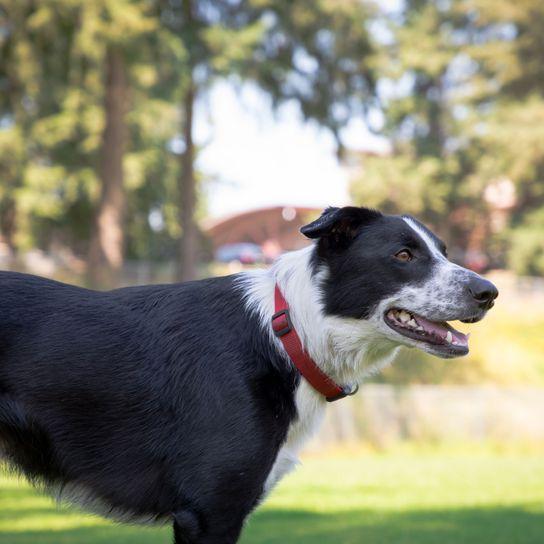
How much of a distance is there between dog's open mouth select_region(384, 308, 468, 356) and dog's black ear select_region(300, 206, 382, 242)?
1.34 feet

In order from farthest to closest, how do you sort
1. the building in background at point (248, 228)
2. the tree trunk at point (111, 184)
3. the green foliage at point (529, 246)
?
the building in background at point (248, 228)
the green foliage at point (529, 246)
the tree trunk at point (111, 184)

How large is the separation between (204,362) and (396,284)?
92 cm

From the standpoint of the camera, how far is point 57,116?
26.8 metres

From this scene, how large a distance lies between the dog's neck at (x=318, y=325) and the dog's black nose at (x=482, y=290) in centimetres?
44

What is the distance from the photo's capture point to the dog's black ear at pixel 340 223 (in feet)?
12.3

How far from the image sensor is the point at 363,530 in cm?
770

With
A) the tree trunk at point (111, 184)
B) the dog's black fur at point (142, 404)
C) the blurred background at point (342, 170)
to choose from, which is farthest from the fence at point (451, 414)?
the dog's black fur at point (142, 404)

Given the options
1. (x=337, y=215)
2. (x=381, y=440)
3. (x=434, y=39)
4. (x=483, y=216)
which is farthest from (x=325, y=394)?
(x=483, y=216)

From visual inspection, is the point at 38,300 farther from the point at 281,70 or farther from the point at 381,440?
the point at 281,70

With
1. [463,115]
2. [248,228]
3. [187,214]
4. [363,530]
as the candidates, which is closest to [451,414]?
[187,214]

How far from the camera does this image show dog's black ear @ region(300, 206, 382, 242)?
3.74m

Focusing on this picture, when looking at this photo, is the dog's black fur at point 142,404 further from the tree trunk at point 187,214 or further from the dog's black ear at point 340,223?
the tree trunk at point 187,214

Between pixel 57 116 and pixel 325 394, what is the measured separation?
80.5ft

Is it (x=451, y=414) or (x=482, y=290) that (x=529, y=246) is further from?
(x=482, y=290)
